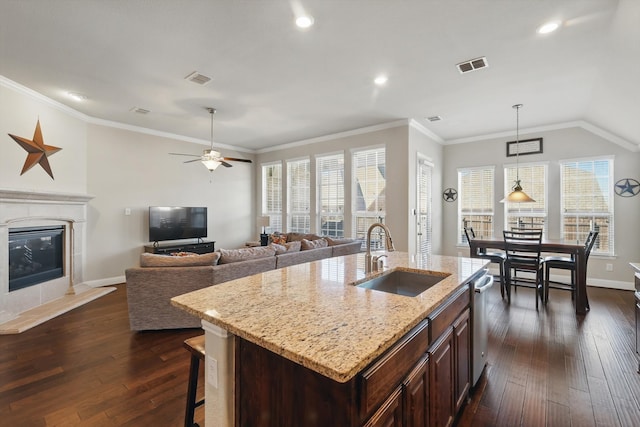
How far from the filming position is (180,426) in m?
1.82

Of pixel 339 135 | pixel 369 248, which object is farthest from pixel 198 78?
pixel 339 135

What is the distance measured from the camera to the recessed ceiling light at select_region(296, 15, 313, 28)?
2.44m

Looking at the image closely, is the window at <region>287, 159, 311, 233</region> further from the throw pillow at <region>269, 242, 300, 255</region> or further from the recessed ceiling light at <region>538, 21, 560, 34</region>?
the recessed ceiling light at <region>538, 21, 560, 34</region>

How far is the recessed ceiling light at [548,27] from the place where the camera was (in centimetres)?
250

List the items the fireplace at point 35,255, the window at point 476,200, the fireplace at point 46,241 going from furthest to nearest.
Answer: the window at point 476,200 → the fireplace at point 35,255 → the fireplace at point 46,241

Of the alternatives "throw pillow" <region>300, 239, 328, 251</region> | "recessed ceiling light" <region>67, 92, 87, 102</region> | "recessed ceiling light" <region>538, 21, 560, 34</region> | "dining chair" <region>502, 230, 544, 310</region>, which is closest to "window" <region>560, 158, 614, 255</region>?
"dining chair" <region>502, 230, 544, 310</region>

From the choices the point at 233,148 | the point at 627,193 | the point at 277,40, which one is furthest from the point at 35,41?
the point at 627,193

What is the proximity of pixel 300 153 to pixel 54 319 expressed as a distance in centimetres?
508

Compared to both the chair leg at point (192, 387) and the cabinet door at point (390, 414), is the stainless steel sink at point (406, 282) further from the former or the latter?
the chair leg at point (192, 387)

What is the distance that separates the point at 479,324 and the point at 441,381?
84cm

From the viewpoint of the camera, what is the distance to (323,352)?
2.88 ft

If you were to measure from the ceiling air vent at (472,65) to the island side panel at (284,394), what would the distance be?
3465mm

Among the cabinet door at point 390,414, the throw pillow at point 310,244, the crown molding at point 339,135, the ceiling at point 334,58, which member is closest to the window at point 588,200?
the ceiling at point 334,58

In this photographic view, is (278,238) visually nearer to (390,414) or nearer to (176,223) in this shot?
(176,223)
